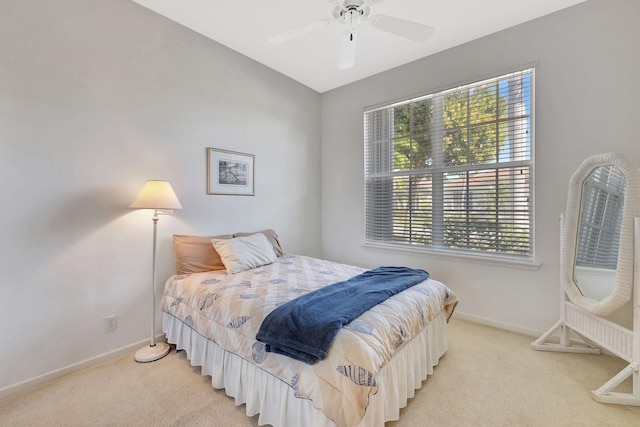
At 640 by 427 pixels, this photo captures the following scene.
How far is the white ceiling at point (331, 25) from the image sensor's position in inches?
91.4

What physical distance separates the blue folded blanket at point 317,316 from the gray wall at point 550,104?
1412mm

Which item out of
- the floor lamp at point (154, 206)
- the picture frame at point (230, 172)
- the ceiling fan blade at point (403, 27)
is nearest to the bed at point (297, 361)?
the floor lamp at point (154, 206)

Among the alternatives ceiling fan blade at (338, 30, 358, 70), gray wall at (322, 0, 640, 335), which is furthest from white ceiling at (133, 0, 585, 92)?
ceiling fan blade at (338, 30, 358, 70)

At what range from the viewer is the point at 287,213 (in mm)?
3674

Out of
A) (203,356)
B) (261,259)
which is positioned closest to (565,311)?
(261,259)

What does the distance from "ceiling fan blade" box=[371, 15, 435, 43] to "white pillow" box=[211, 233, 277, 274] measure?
214 centimetres

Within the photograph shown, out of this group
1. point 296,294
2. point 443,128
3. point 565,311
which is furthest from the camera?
point 443,128

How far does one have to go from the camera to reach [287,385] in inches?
54.8

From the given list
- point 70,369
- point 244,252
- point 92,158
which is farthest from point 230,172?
point 70,369

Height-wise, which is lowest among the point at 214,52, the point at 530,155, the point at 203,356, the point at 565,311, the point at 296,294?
the point at 203,356

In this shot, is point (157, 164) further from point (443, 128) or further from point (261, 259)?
point (443, 128)

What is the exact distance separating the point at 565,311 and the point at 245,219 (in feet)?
10.3

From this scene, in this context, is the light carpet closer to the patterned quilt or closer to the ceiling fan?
the patterned quilt

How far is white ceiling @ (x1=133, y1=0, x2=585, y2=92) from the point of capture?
2320mm
